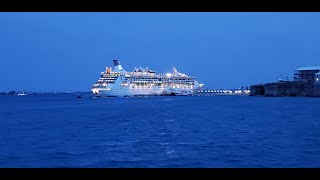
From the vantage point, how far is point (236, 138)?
1153cm

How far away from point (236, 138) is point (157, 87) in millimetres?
45167

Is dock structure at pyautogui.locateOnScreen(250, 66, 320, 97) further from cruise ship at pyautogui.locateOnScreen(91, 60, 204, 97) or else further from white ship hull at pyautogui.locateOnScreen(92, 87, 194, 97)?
white ship hull at pyautogui.locateOnScreen(92, 87, 194, 97)

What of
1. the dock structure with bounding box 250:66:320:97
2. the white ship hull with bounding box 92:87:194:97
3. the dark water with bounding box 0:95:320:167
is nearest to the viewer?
the dark water with bounding box 0:95:320:167

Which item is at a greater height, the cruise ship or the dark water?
the cruise ship

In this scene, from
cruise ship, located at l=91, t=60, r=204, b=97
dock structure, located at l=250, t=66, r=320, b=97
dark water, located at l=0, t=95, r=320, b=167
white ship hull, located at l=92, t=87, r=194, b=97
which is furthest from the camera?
white ship hull, located at l=92, t=87, r=194, b=97

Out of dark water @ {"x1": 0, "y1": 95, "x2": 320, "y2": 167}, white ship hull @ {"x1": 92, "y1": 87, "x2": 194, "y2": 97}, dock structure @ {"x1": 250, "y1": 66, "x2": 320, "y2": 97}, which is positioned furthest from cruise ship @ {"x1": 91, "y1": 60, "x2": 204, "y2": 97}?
dark water @ {"x1": 0, "y1": 95, "x2": 320, "y2": 167}

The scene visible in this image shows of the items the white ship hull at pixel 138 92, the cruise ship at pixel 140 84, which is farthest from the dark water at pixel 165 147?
the white ship hull at pixel 138 92

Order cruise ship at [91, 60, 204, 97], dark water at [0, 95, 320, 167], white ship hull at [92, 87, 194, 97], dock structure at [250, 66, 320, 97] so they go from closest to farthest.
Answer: dark water at [0, 95, 320, 167], dock structure at [250, 66, 320, 97], cruise ship at [91, 60, 204, 97], white ship hull at [92, 87, 194, 97]

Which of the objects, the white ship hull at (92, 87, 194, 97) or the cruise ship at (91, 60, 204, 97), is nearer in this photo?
the cruise ship at (91, 60, 204, 97)

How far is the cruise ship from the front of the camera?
50.4m

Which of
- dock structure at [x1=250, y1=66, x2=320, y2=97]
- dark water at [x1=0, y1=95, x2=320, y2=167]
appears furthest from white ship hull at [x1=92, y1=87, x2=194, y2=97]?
dark water at [x1=0, y1=95, x2=320, y2=167]

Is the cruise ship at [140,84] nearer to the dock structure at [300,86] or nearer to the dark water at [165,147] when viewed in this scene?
the dock structure at [300,86]

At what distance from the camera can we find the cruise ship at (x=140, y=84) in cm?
5044
